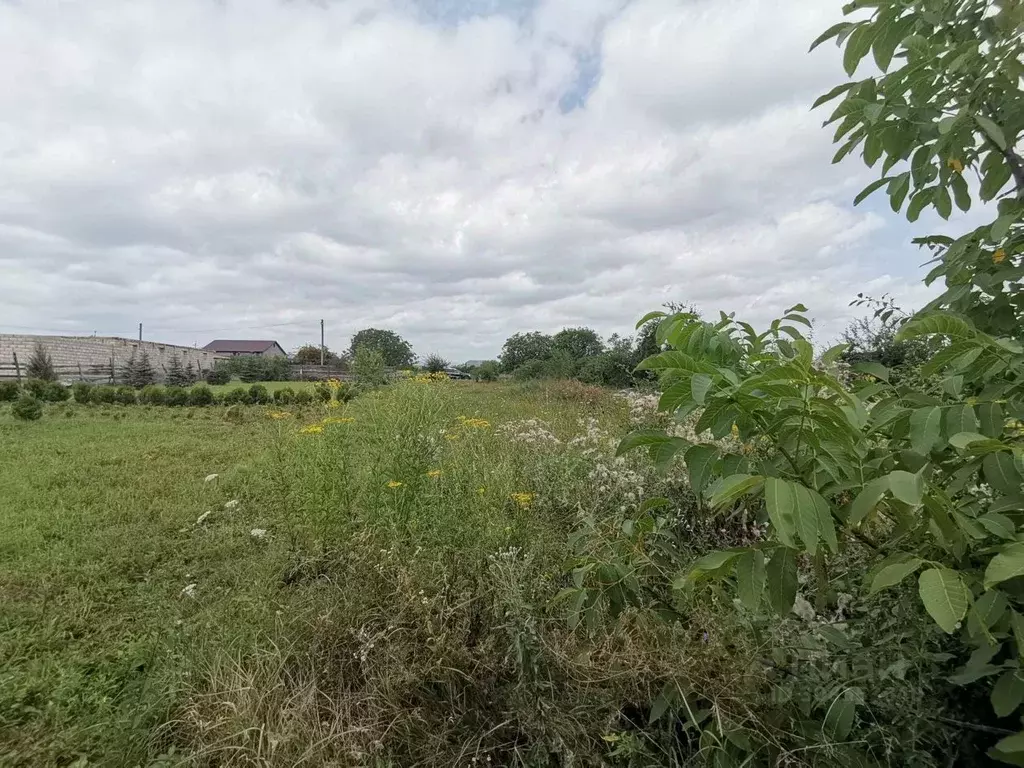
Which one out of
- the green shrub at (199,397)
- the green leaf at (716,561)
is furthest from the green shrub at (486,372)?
the green leaf at (716,561)

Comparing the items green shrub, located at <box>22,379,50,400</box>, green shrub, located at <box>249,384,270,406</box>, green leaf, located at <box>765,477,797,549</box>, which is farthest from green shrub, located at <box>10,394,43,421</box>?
green leaf, located at <box>765,477,797,549</box>

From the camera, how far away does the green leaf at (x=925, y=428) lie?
2.94 ft

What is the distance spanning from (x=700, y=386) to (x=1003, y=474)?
1.64ft

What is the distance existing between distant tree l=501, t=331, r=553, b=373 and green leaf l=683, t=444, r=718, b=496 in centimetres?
3018

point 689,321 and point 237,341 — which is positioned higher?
point 237,341

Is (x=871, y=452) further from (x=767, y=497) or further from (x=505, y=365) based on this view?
(x=505, y=365)

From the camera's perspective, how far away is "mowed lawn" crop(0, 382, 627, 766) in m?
2.18

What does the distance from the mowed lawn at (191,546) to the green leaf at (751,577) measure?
1498 millimetres

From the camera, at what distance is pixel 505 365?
32.0 metres

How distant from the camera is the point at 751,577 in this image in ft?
3.07

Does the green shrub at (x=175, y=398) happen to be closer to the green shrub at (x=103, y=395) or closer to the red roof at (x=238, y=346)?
the green shrub at (x=103, y=395)

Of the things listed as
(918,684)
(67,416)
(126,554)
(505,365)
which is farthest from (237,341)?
(918,684)

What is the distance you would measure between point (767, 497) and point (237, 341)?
6966 centimetres

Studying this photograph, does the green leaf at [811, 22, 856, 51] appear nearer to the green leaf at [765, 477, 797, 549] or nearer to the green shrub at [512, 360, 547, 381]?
the green leaf at [765, 477, 797, 549]
